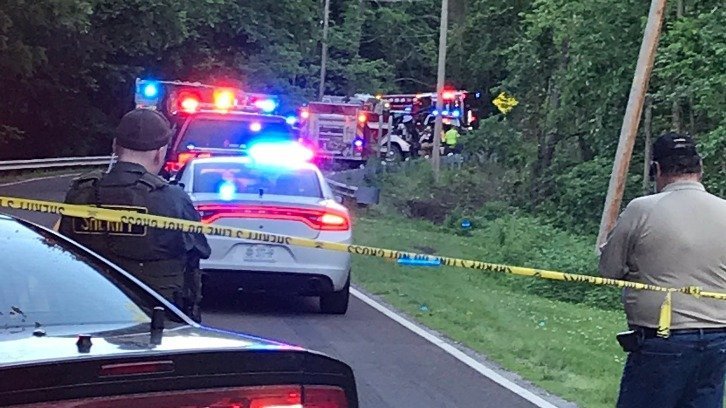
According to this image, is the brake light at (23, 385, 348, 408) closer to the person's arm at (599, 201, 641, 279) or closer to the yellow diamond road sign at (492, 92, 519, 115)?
the person's arm at (599, 201, 641, 279)

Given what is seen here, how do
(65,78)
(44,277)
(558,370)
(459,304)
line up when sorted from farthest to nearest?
1. (65,78)
2. (459,304)
3. (558,370)
4. (44,277)

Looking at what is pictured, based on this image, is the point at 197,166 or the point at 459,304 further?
the point at 459,304

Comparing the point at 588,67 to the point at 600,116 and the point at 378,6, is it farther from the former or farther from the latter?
the point at 378,6

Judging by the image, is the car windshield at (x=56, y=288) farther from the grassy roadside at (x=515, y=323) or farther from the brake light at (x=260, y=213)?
the brake light at (x=260, y=213)

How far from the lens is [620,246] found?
558cm

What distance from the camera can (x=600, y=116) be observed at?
1067 inches

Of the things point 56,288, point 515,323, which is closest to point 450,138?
point 515,323

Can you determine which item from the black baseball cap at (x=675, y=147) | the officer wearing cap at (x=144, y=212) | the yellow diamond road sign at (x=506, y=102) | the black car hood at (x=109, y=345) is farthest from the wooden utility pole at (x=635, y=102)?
the black car hood at (x=109, y=345)

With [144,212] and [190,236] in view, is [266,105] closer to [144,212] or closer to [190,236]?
[190,236]

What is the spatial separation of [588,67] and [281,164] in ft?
50.1

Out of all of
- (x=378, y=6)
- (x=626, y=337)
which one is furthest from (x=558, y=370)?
(x=378, y=6)

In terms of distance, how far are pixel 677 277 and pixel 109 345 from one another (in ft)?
9.03

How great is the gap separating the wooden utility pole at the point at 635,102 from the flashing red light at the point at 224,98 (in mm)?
7342

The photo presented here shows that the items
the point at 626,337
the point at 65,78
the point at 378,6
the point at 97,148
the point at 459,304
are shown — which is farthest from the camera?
the point at 378,6
